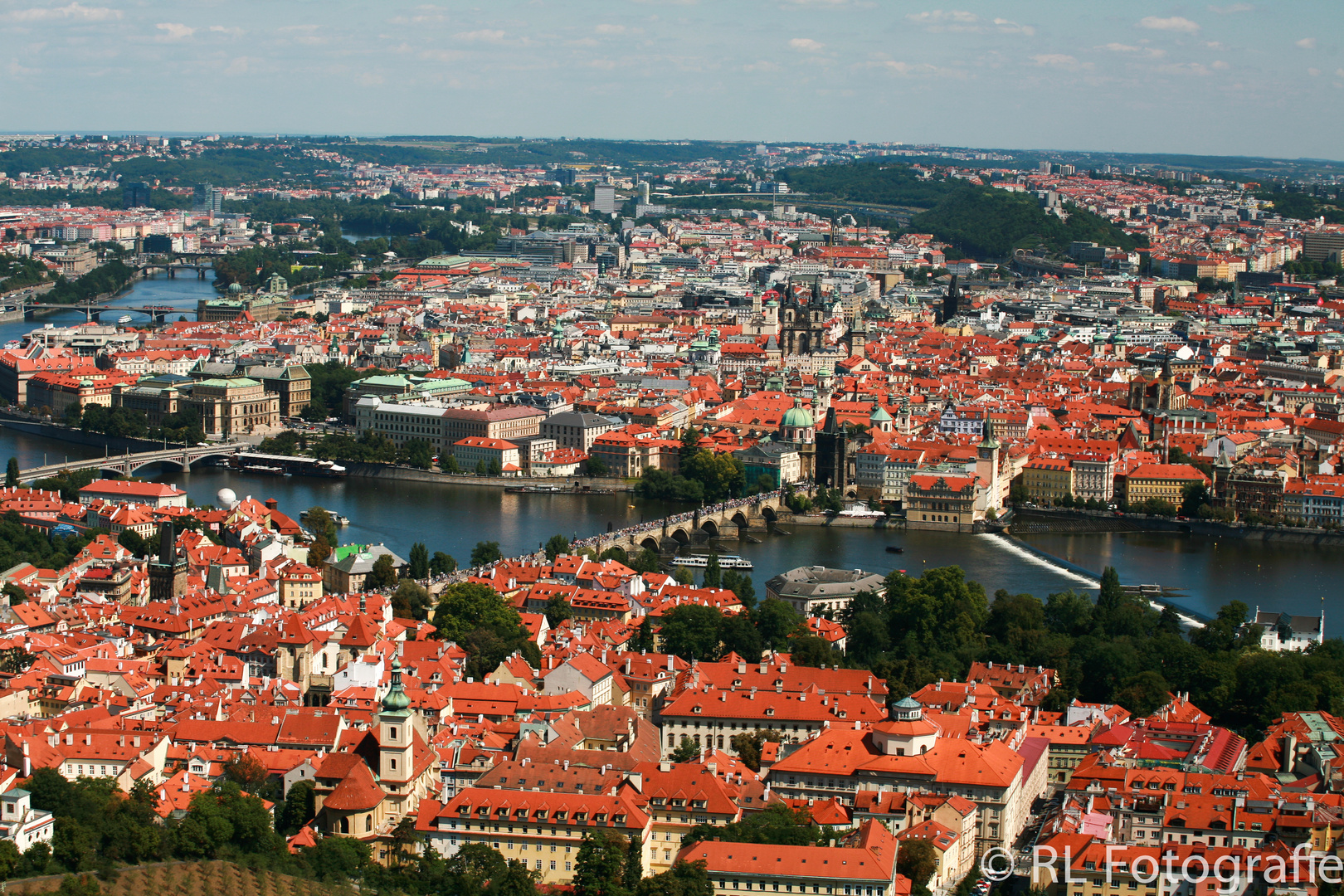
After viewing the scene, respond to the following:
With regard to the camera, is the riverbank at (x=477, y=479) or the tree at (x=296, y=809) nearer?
the tree at (x=296, y=809)

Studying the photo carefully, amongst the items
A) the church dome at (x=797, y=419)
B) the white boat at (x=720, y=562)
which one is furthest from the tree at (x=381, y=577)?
the church dome at (x=797, y=419)

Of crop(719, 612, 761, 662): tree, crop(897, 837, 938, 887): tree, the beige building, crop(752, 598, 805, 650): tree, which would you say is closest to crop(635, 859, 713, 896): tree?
crop(897, 837, 938, 887): tree

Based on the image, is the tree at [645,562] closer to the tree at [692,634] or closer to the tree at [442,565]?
the tree at [442,565]

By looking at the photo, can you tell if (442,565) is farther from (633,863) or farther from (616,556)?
(633,863)

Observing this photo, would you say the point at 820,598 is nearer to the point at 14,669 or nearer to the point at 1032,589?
the point at 1032,589

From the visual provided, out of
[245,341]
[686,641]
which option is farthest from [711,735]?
[245,341]

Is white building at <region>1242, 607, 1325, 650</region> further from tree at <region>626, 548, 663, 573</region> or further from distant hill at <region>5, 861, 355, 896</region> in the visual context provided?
A: distant hill at <region>5, 861, 355, 896</region>

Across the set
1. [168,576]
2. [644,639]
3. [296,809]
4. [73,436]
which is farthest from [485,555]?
[73,436]
